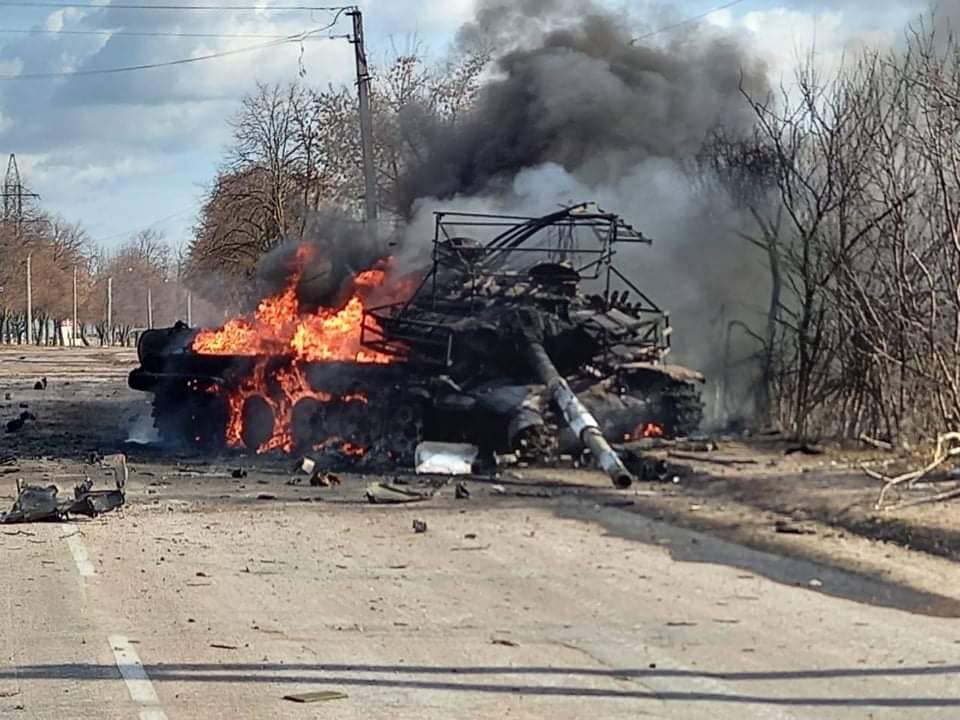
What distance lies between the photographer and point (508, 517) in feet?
48.6

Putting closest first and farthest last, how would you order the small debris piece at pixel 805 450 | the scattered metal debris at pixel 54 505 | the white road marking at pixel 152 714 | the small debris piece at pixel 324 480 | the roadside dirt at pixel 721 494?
the white road marking at pixel 152 714, the roadside dirt at pixel 721 494, the scattered metal debris at pixel 54 505, the small debris piece at pixel 324 480, the small debris piece at pixel 805 450

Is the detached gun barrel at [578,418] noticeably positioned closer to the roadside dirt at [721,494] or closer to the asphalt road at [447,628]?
the roadside dirt at [721,494]

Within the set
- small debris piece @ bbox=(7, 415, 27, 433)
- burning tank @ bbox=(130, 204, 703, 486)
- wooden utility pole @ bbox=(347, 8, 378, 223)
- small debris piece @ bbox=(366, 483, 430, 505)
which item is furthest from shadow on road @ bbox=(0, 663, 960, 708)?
wooden utility pole @ bbox=(347, 8, 378, 223)

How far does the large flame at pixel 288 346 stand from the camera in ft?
74.0

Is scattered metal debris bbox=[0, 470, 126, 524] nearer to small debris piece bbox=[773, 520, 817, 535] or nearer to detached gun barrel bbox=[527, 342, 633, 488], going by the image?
detached gun barrel bbox=[527, 342, 633, 488]

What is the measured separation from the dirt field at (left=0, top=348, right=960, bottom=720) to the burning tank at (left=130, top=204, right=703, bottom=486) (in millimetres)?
2499

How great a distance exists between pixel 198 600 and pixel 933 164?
10.3 metres

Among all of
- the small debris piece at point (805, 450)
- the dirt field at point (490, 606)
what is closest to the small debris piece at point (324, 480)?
the dirt field at point (490, 606)

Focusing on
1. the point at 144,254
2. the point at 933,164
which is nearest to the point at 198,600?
the point at 933,164

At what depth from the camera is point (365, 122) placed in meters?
35.0

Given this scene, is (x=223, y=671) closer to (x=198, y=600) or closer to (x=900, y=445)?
(x=198, y=600)

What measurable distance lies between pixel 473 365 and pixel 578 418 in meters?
2.73

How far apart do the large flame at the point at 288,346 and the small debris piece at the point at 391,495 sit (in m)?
4.12

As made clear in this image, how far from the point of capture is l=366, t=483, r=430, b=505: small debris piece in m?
16.2
